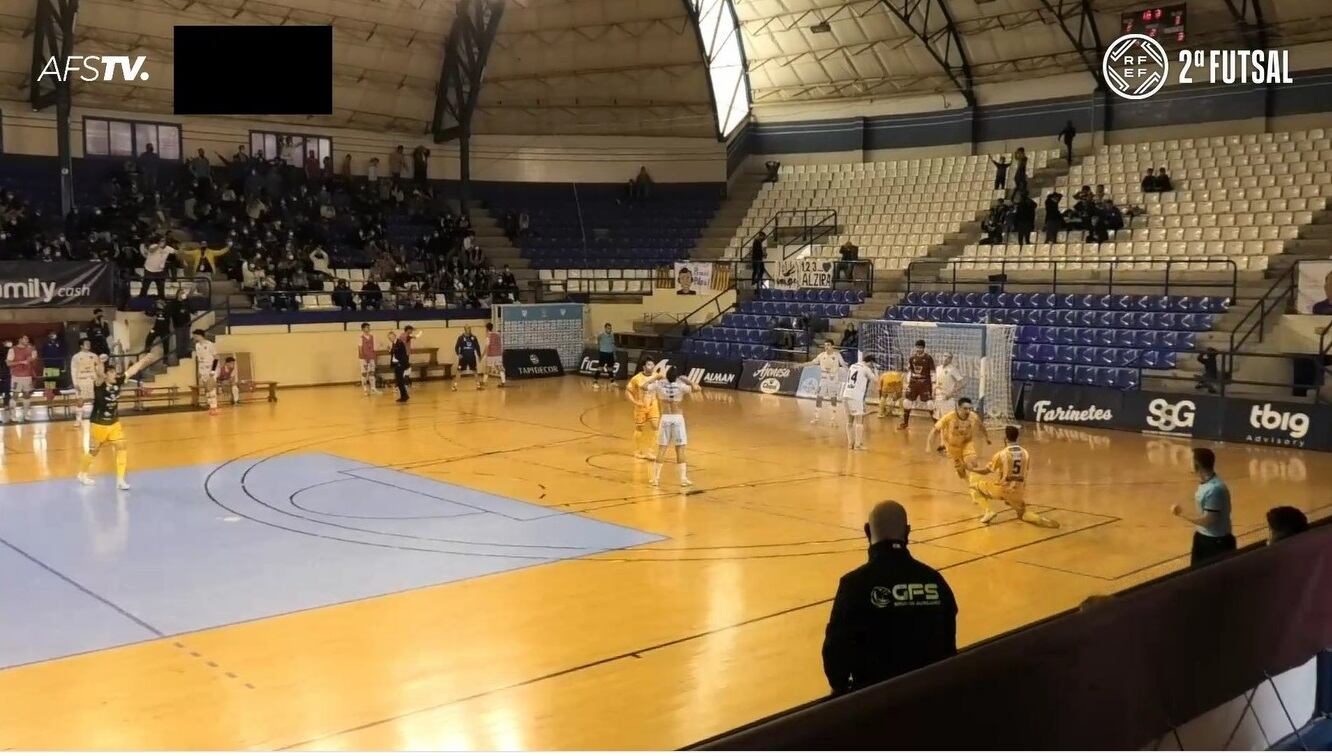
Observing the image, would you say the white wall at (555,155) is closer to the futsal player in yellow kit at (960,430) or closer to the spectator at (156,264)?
the spectator at (156,264)

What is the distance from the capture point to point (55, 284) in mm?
26016

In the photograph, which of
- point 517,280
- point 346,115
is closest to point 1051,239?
point 517,280

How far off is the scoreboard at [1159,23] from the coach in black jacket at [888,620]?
93.2 ft

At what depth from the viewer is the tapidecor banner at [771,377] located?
90.8 feet

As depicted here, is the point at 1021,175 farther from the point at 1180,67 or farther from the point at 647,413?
the point at 647,413

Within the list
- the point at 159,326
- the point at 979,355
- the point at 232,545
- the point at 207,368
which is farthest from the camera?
the point at 159,326

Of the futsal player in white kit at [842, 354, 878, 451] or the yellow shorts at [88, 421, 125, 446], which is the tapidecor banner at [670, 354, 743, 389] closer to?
the futsal player in white kit at [842, 354, 878, 451]

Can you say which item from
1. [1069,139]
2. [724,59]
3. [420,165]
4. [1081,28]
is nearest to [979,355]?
[1069,139]

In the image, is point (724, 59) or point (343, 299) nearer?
point (343, 299)

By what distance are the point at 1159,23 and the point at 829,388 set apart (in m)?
15.6

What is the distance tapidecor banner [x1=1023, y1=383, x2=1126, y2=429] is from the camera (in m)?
21.9

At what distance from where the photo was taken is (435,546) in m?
12.4

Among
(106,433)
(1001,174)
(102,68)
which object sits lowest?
(106,433)

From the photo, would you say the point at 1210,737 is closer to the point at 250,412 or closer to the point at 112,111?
the point at 250,412
